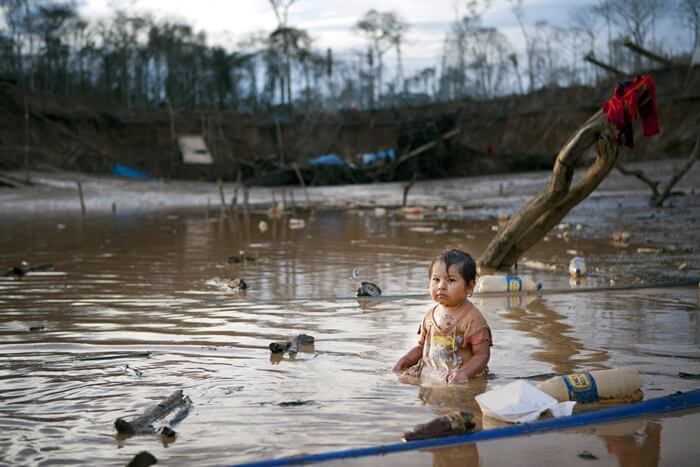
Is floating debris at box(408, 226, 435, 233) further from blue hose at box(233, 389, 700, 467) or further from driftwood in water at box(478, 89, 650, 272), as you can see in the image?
blue hose at box(233, 389, 700, 467)

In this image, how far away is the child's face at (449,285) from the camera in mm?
4562

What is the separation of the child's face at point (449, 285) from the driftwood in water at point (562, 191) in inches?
133

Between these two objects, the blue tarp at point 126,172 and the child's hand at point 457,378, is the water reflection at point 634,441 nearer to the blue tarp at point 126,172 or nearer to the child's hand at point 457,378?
the child's hand at point 457,378

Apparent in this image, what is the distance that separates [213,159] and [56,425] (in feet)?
156

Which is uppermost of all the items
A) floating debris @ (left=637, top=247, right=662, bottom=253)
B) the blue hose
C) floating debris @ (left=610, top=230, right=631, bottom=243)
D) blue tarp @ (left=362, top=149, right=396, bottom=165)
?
blue tarp @ (left=362, top=149, right=396, bottom=165)

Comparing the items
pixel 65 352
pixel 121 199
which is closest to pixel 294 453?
pixel 65 352

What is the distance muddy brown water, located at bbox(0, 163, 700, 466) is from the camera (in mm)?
3383

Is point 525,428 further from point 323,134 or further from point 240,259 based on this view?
point 323,134

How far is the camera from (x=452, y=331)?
4.60 m

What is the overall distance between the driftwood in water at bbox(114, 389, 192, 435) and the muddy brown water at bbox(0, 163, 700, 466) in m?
0.05

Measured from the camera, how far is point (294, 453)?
3283 millimetres

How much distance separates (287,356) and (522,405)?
188cm

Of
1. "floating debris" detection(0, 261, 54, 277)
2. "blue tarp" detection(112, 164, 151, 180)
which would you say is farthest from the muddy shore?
"blue tarp" detection(112, 164, 151, 180)

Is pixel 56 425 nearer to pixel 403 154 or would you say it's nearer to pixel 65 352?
pixel 65 352
